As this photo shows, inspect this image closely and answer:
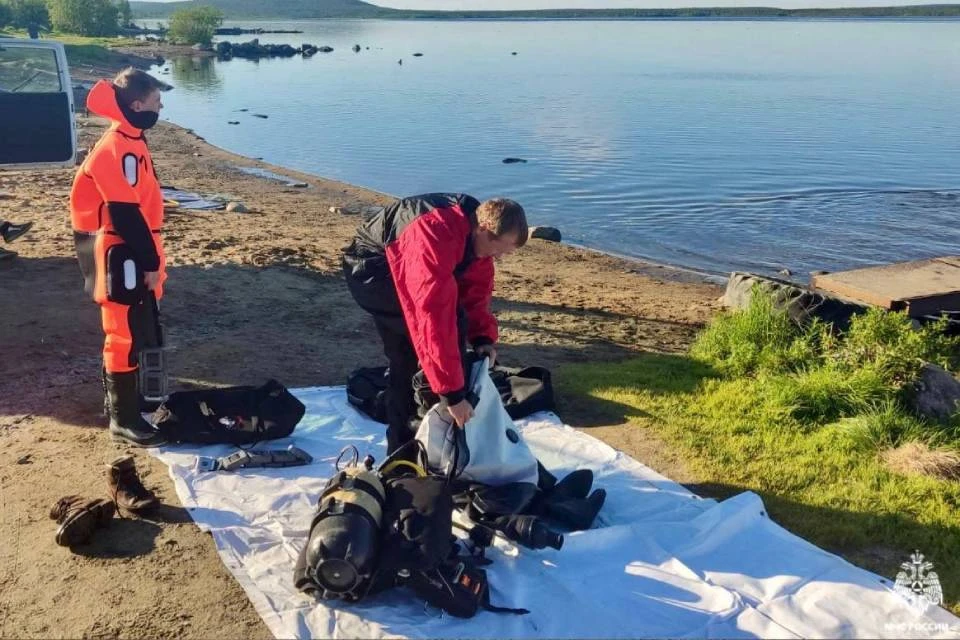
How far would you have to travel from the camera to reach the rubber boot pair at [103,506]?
439 centimetres

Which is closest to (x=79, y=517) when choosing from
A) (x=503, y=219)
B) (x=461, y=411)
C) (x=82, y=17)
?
(x=461, y=411)

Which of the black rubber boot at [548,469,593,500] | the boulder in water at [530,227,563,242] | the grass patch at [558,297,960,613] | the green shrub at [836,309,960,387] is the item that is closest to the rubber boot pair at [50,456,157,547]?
the black rubber boot at [548,469,593,500]

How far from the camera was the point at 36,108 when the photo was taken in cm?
998

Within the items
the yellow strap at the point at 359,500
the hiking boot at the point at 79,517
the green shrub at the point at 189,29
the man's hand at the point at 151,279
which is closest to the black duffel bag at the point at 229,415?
the man's hand at the point at 151,279

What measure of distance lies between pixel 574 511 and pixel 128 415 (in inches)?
111

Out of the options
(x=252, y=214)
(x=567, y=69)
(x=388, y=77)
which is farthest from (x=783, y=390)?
(x=567, y=69)

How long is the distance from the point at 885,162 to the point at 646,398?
18.4 meters

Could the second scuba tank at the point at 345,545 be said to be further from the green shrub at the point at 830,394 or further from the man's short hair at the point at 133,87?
the green shrub at the point at 830,394

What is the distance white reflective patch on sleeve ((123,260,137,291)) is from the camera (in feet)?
17.1

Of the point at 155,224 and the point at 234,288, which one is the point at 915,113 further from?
the point at 155,224

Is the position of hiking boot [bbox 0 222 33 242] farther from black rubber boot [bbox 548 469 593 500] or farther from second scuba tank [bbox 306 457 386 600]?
black rubber boot [bbox 548 469 593 500]

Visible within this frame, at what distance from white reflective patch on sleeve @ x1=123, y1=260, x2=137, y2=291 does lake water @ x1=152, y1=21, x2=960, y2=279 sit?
9862 millimetres

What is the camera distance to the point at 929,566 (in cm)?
451

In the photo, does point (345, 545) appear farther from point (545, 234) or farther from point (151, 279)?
point (545, 234)
